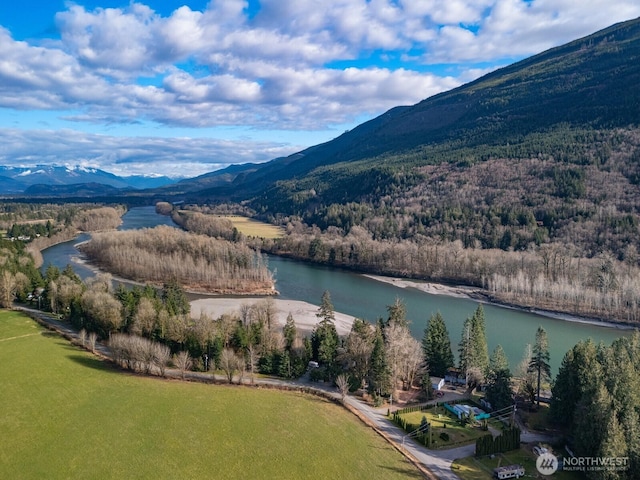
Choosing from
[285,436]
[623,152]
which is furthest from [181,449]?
[623,152]

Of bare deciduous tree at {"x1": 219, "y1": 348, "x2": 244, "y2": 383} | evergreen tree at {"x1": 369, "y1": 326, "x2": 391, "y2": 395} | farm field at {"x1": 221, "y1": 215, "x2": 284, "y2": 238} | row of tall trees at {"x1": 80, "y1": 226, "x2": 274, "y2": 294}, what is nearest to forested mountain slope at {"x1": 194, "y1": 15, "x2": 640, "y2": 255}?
farm field at {"x1": 221, "y1": 215, "x2": 284, "y2": 238}

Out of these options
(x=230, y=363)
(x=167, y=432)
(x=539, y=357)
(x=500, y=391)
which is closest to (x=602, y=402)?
(x=500, y=391)

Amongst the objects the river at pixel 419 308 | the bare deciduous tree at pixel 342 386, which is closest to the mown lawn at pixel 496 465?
the bare deciduous tree at pixel 342 386

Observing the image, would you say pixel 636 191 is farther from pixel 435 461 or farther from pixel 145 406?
pixel 145 406

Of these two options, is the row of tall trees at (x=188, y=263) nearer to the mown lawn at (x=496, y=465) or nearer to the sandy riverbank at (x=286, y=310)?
the sandy riverbank at (x=286, y=310)

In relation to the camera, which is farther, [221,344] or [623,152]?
[623,152]

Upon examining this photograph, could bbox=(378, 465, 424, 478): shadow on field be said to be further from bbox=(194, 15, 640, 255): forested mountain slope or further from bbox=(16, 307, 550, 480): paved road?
bbox=(194, 15, 640, 255): forested mountain slope
